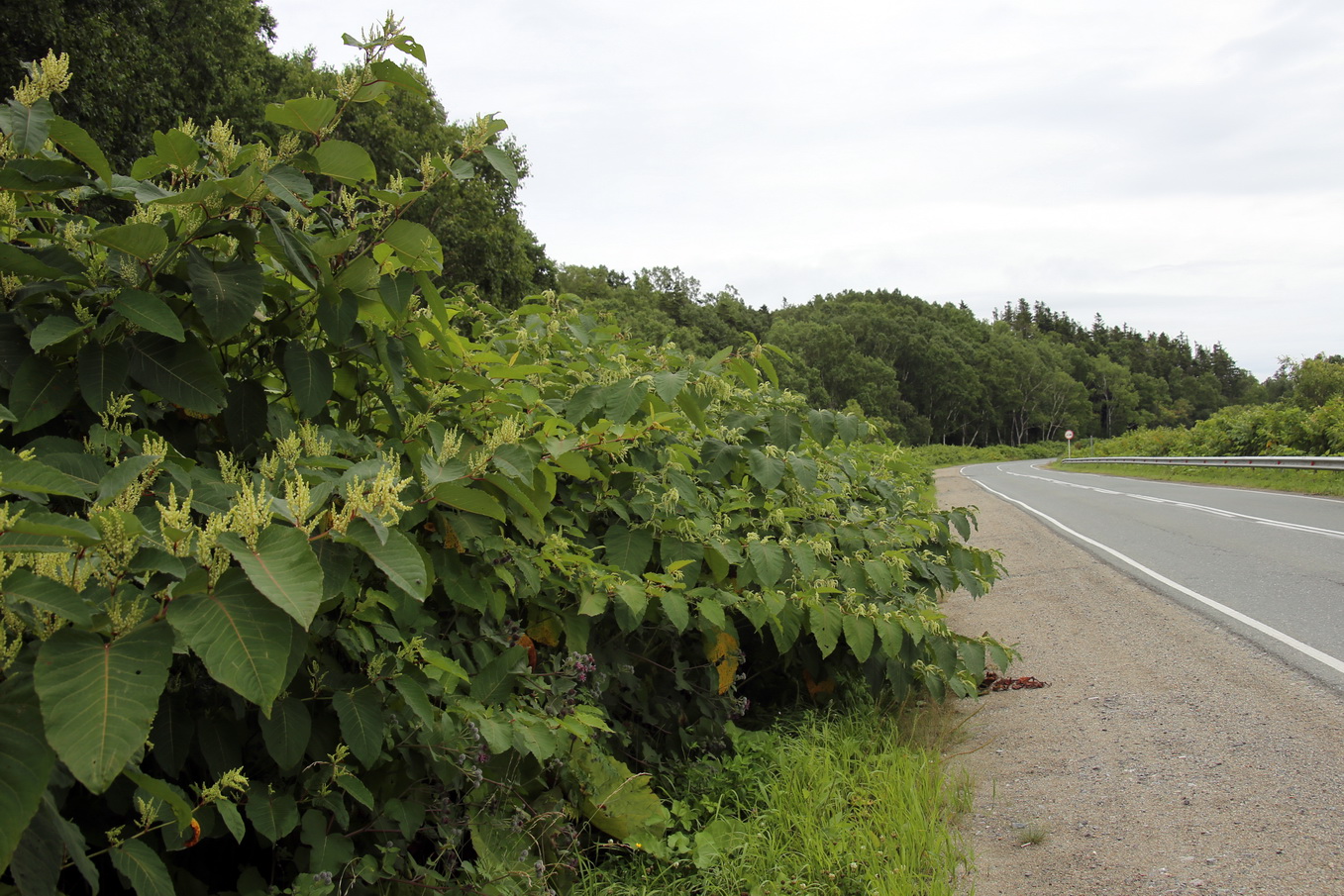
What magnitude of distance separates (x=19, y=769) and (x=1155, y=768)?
171 inches

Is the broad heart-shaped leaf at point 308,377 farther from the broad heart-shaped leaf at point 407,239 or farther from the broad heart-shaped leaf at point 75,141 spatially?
the broad heart-shaped leaf at point 75,141

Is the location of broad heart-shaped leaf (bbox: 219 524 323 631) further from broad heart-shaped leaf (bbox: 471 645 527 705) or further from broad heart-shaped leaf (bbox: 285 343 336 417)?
broad heart-shaped leaf (bbox: 471 645 527 705)

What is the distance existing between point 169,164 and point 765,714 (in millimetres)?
3433

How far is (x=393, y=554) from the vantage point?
1303 mm

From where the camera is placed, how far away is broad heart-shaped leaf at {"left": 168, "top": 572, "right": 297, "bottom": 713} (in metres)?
1.09

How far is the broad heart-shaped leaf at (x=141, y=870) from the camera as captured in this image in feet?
4.23

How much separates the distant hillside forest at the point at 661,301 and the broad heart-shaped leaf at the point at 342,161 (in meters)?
0.12

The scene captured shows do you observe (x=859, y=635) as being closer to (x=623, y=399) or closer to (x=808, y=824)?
(x=808, y=824)

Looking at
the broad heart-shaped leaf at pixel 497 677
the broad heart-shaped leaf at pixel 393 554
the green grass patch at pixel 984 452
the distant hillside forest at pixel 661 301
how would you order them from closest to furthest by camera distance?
the broad heart-shaped leaf at pixel 393 554
the broad heart-shaped leaf at pixel 497 677
the distant hillside forest at pixel 661 301
the green grass patch at pixel 984 452

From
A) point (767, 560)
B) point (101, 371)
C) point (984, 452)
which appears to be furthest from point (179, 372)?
point (984, 452)

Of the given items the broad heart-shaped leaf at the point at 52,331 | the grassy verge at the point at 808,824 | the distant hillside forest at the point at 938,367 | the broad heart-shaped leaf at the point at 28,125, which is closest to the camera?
the broad heart-shaped leaf at the point at 52,331

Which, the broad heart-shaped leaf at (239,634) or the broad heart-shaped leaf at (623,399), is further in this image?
the broad heart-shaped leaf at (623,399)

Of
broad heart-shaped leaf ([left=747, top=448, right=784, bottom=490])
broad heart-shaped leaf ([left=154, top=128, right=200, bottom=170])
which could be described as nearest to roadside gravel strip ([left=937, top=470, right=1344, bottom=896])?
broad heart-shaped leaf ([left=747, top=448, right=784, bottom=490])

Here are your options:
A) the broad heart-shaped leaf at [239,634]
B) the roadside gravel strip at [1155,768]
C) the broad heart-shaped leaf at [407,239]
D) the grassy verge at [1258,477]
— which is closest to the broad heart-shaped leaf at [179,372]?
the broad heart-shaped leaf at [407,239]
